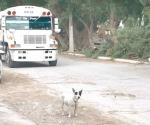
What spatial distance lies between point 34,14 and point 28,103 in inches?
560

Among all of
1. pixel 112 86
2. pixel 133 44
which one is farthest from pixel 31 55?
pixel 112 86

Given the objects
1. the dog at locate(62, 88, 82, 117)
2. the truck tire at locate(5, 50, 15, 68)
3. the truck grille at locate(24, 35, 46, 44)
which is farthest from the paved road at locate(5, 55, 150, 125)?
the truck grille at locate(24, 35, 46, 44)

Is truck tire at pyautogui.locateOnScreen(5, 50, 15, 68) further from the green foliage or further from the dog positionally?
the dog

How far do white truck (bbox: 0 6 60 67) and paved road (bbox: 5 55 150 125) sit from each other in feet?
2.69

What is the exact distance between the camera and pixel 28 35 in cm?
2752

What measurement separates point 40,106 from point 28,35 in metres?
13.9

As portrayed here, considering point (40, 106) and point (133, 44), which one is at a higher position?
point (133, 44)

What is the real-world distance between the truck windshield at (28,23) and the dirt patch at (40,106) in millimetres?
8349

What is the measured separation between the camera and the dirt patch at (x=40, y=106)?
11875 millimetres

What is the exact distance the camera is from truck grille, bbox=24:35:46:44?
27344 mm

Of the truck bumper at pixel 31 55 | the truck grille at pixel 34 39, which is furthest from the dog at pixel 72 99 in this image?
the truck grille at pixel 34 39

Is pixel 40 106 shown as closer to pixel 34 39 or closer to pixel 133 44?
pixel 34 39

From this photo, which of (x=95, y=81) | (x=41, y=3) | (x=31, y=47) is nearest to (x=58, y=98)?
(x=95, y=81)

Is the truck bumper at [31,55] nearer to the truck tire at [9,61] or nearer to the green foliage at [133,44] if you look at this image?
the truck tire at [9,61]
